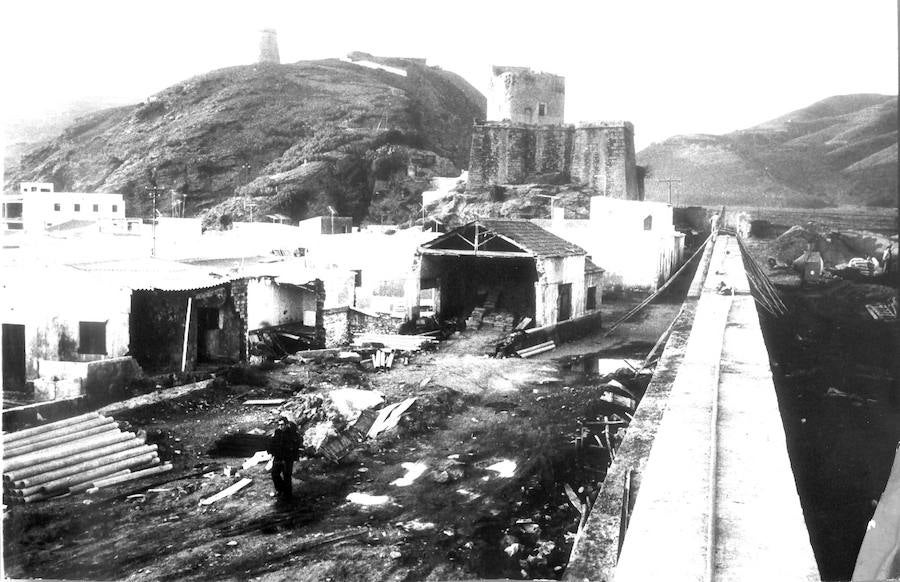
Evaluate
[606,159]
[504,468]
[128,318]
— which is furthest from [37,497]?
[606,159]

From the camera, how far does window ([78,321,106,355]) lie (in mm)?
9320

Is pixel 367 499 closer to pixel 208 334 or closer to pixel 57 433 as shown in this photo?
pixel 57 433

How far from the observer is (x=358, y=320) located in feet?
41.6

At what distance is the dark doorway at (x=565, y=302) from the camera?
54.3 ft

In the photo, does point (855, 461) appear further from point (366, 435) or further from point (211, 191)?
point (211, 191)

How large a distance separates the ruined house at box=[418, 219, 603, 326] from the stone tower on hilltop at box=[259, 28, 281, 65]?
872 centimetres

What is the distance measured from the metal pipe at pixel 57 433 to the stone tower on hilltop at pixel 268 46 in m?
3.95

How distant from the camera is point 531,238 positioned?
16.7 m

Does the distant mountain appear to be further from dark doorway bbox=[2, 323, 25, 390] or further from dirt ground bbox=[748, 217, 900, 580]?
dark doorway bbox=[2, 323, 25, 390]

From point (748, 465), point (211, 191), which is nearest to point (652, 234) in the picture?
point (211, 191)

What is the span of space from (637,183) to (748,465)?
31.4 m

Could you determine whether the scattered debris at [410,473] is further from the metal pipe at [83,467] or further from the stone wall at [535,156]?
the stone wall at [535,156]

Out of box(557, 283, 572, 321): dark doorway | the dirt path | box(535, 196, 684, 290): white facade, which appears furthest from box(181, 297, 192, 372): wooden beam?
box(535, 196, 684, 290): white facade

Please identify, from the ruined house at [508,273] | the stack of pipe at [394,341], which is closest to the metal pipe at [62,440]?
the stack of pipe at [394,341]
